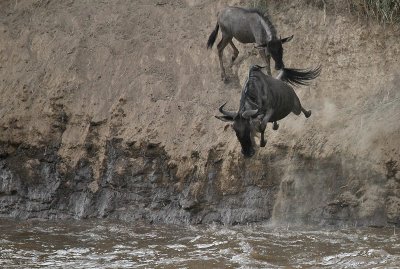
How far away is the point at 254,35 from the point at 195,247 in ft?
11.3

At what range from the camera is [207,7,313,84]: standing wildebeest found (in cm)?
1133

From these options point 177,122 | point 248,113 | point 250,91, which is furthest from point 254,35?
point 248,113

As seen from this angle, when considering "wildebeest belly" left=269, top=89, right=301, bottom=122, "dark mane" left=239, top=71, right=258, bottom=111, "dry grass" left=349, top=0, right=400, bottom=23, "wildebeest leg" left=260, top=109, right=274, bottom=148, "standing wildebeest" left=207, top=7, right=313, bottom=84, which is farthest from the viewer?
"dry grass" left=349, top=0, right=400, bottom=23

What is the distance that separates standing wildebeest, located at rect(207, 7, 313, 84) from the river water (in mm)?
2116

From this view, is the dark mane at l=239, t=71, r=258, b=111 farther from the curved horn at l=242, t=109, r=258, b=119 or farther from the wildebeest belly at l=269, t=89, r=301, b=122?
the curved horn at l=242, t=109, r=258, b=119

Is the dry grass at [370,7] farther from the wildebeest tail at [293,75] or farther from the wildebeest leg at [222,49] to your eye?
the wildebeest tail at [293,75]

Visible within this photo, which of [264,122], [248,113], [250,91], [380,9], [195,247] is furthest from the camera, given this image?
[380,9]

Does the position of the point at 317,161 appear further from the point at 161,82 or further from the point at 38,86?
the point at 38,86

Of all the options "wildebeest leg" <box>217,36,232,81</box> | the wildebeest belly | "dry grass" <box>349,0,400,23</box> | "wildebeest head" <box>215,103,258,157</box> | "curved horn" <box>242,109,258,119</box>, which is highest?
"dry grass" <box>349,0,400,23</box>

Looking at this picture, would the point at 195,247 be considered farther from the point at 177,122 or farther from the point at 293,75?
the point at 177,122

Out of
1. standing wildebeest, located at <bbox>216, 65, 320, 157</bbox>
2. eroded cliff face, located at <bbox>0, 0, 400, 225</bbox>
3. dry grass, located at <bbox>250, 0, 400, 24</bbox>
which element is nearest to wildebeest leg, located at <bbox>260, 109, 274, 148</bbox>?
standing wildebeest, located at <bbox>216, 65, 320, 157</bbox>

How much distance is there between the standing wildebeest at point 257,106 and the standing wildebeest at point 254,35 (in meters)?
0.65

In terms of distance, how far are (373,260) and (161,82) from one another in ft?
17.3

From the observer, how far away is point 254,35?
1222 centimetres
